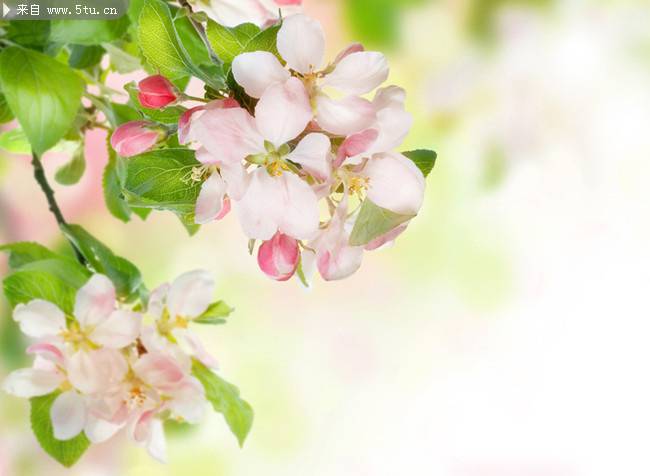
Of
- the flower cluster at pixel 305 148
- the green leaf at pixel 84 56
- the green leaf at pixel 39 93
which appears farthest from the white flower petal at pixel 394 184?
the green leaf at pixel 84 56

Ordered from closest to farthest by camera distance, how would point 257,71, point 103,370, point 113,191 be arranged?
1. point 257,71
2. point 103,370
3. point 113,191

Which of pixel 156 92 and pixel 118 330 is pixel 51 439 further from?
pixel 156 92

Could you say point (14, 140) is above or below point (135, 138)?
below

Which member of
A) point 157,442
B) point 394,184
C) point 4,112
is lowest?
point 157,442

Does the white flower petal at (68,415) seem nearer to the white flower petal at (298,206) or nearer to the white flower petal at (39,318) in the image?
the white flower petal at (39,318)

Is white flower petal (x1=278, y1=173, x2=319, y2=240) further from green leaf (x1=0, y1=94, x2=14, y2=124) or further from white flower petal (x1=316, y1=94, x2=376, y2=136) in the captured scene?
green leaf (x1=0, y1=94, x2=14, y2=124)

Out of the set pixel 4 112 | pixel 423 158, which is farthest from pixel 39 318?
pixel 423 158
